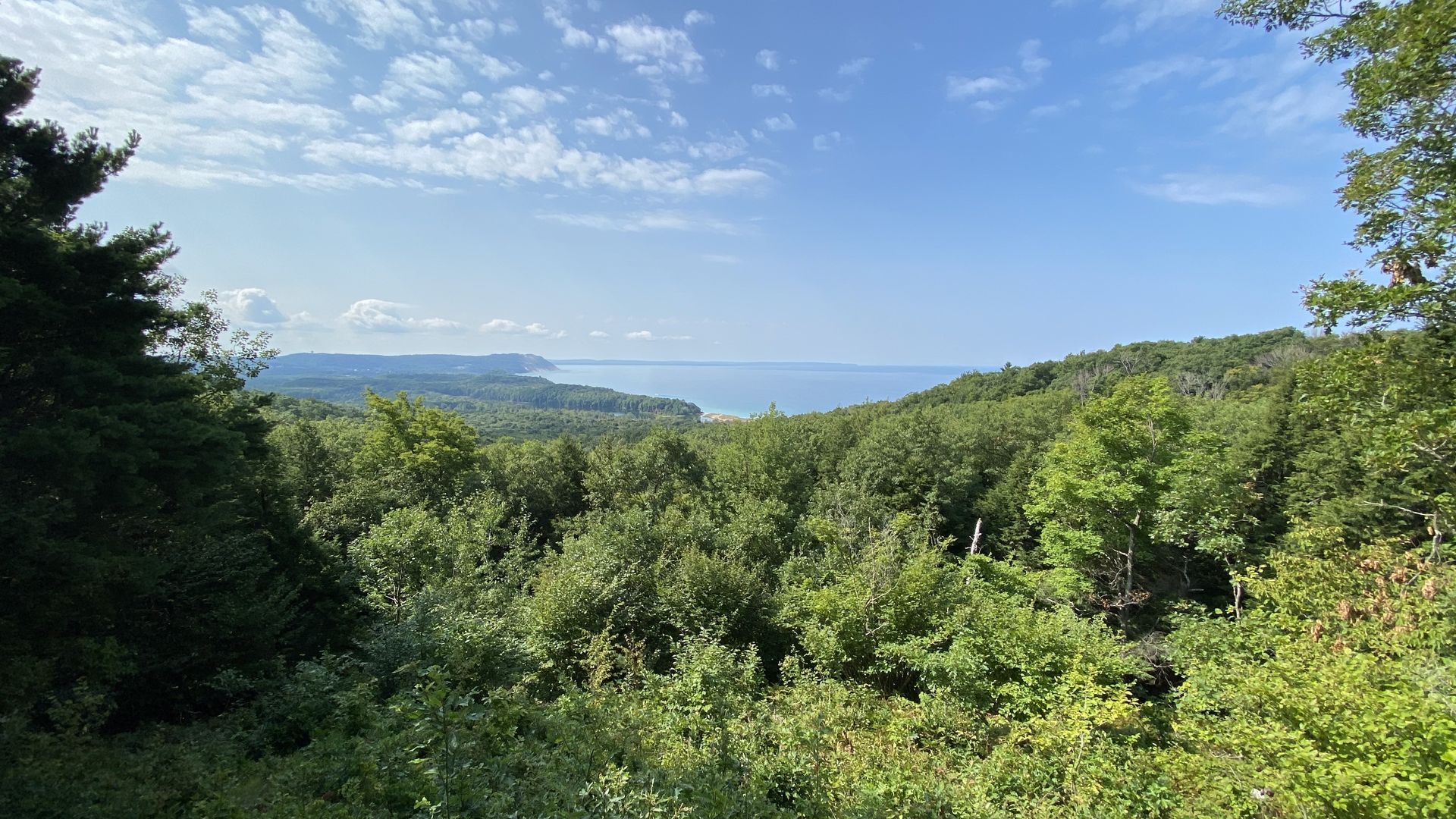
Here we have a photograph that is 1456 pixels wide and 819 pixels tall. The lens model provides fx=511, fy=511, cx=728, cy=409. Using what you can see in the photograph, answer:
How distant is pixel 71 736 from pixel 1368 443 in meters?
15.3

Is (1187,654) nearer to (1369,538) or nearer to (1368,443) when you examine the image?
(1368,443)

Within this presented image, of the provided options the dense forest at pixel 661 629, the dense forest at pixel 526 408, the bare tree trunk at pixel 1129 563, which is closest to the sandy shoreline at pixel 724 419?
the dense forest at pixel 526 408

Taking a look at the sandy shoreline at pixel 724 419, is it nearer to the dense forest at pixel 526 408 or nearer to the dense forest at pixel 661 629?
the dense forest at pixel 526 408

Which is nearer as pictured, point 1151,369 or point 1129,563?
point 1129,563

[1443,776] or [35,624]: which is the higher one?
[1443,776]

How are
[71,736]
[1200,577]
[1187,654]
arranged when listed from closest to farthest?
[71,736], [1187,654], [1200,577]

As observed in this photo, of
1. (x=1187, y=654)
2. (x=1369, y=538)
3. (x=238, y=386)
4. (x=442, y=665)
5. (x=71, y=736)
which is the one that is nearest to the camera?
(x=71, y=736)

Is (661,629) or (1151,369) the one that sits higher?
(1151,369)

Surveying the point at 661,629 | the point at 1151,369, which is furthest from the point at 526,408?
the point at 661,629

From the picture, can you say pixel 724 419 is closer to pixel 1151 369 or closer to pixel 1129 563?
pixel 1129 563

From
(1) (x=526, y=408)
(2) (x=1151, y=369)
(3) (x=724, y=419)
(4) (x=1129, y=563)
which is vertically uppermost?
(2) (x=1151, y=369)

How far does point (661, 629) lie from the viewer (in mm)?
12570

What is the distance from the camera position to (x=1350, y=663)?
5824 mm

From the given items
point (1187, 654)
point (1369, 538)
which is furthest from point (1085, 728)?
point (1369, 538)
